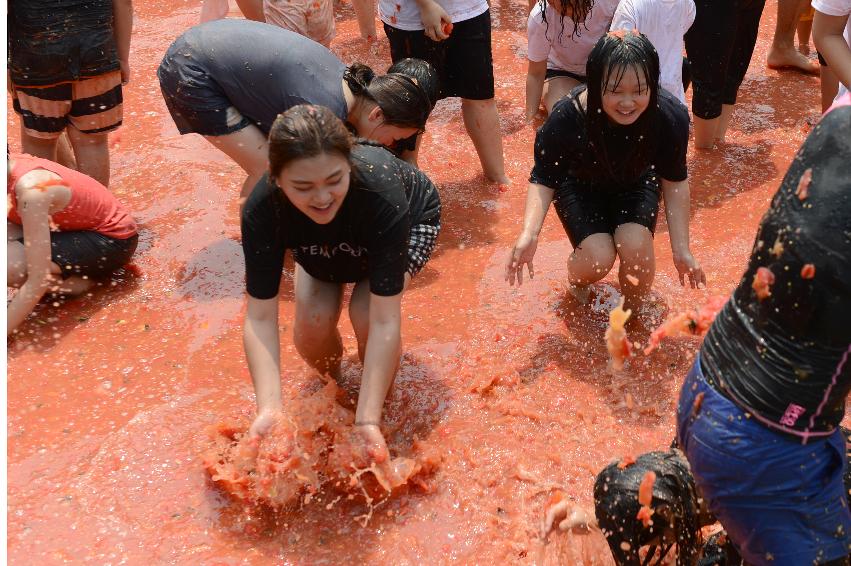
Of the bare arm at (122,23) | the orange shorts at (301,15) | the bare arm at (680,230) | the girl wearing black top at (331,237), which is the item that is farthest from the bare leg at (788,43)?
the bare arm at (122,23)

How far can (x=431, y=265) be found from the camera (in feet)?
14.3

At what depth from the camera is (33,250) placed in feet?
12.3

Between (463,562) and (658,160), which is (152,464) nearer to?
(463,562)

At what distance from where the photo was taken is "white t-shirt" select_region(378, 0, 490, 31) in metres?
4.62

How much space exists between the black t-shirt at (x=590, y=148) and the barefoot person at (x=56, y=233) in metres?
2.02

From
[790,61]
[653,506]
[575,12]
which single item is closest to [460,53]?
[575,12]

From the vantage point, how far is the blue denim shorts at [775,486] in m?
1.84

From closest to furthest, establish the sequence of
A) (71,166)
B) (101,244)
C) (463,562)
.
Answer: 1. (463,562)
2. (101,244)
3. (71,166)

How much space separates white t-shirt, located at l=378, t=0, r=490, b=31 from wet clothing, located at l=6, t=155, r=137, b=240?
1.76 metres

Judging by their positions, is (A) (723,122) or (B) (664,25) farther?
(A) (723,122)

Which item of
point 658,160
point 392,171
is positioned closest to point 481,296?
point 658,160

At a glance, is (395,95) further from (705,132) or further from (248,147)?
(705,132)

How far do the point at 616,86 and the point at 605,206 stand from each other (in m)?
0.66

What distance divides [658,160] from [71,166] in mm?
3290
